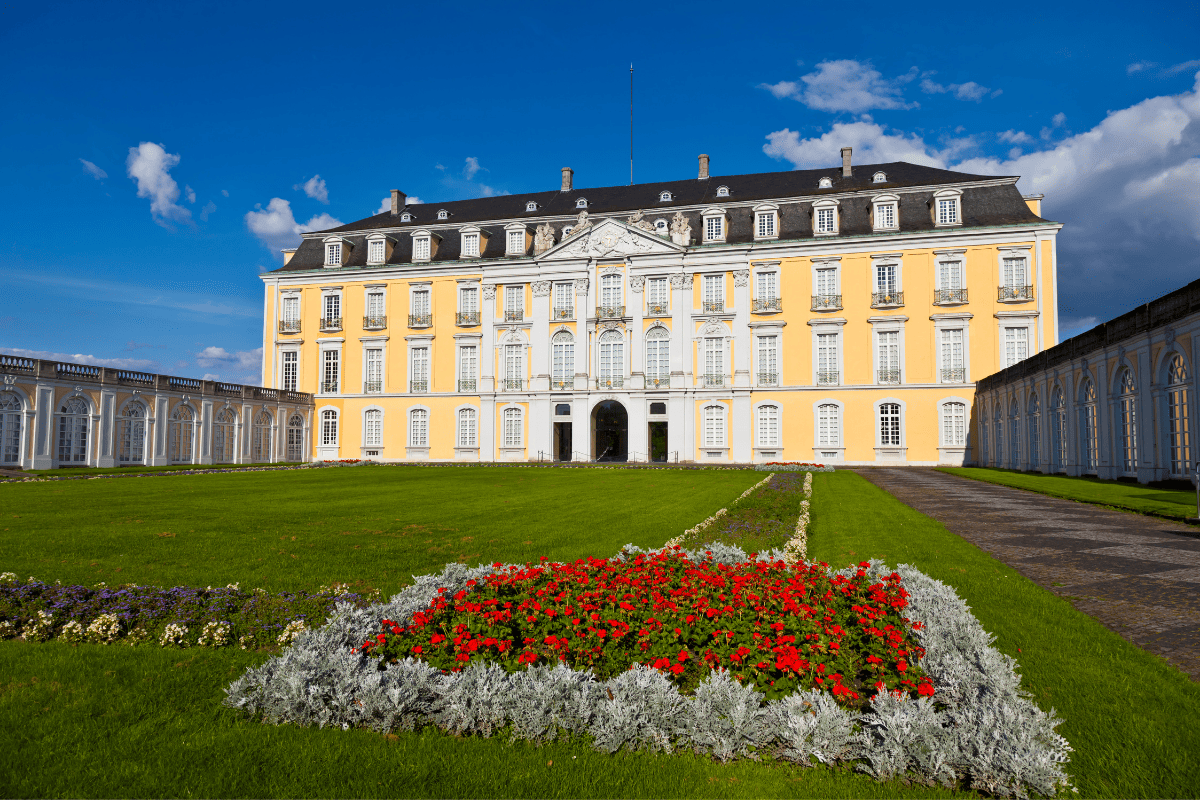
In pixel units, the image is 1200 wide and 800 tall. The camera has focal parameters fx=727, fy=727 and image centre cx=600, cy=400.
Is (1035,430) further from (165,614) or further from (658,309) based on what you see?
(165,614)

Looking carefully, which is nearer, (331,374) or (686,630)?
(686,630)

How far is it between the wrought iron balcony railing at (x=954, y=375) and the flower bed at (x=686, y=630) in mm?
41111

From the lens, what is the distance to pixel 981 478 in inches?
1174

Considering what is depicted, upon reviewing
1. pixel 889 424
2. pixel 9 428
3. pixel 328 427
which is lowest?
pixel 9 428

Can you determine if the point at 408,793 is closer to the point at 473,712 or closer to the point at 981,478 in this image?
Result: the point at 473,712

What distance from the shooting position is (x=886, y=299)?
4484 cm

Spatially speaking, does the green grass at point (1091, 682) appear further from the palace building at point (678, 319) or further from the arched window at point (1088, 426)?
the palace building at point (678, 319)

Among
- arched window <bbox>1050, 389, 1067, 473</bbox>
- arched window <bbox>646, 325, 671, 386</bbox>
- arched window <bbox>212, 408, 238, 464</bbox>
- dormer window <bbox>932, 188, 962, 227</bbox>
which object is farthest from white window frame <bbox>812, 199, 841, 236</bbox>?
arched window <bbox>212, 408, 238, 464</bbox>

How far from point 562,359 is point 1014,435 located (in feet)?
89.4

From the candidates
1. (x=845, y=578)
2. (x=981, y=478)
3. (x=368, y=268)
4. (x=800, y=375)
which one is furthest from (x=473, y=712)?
(x=368, y=268)

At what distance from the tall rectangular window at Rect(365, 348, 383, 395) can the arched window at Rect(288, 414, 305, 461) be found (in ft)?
17.1

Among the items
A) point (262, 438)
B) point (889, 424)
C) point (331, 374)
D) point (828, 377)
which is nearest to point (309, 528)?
point (262, 438)

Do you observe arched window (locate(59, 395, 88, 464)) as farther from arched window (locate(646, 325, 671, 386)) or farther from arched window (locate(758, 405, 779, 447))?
arched window (locate(758, 405, 779, 447))

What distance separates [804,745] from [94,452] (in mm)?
40401
